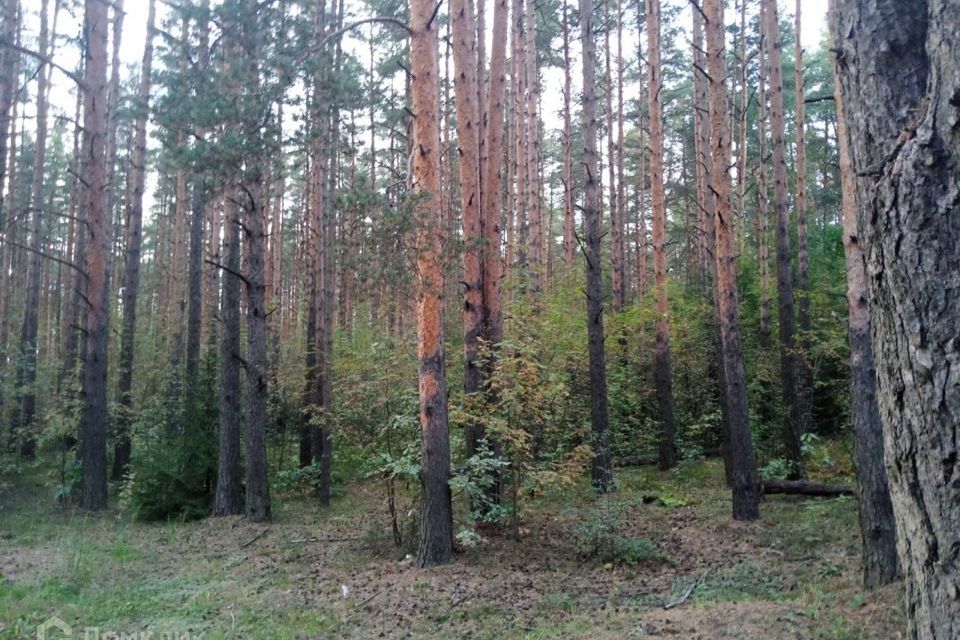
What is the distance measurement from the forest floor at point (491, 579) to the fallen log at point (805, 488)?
161 millimetres

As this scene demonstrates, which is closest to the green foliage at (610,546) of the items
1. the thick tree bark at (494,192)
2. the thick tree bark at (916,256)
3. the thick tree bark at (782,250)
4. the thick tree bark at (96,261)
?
the thick tree bark at (494,192)

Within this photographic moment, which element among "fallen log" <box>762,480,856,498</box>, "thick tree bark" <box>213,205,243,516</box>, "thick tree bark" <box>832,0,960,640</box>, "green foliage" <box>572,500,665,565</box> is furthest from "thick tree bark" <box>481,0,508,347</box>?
"thick tree bark" <box>832,0,960,640</box>

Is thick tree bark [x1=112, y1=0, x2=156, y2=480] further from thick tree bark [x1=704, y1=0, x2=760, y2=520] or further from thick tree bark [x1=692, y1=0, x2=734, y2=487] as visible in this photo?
thick tree bark [x1=704, y1=0, x2=760, y2=520]

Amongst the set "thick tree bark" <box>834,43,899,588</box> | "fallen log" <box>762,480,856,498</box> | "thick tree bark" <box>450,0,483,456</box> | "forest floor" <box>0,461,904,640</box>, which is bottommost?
"forest floor" <box>0,461,904,640</box>

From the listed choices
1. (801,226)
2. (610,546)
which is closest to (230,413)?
(610,546)

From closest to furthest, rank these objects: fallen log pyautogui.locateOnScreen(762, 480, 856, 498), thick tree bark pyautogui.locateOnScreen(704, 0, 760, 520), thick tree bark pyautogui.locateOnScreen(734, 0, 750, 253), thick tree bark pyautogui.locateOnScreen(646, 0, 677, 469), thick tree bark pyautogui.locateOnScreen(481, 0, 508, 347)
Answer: thick tree bark pyautogui.locateOnScreen(704, 0, 760, 520)
fallen log pyautogui.locateOnScreen(762, 480, 856, 498)
thick tree bark pyautogui.locateOnScreen(481, 0, 508, 347)
thick tree bark pyautogui.locateOnScreen(646, 0, 677, 469)
thick tree bark pyautogui.locateOnScreen(734, 0, 750, 253)

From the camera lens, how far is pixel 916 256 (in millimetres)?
1876

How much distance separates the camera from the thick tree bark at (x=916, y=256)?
1810 mm

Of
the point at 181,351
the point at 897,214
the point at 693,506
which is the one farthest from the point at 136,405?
the point at 897,214

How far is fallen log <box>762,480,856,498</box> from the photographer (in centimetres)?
1035

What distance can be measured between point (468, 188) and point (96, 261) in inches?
314

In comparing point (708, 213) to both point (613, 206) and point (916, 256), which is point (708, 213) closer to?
point (613, 206)

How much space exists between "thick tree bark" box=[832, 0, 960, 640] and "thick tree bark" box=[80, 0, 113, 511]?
1418 cm

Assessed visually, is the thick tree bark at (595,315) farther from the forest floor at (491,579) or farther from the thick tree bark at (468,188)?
the thick tree bark at (468,188)
